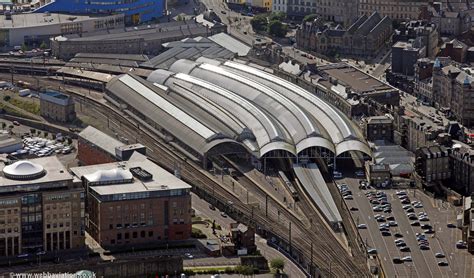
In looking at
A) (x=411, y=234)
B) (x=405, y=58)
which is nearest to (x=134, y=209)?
(x=411, y=234)

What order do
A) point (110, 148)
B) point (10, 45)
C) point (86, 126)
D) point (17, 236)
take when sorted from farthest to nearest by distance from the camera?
point (10, 45), point (86, 126), point (110, 148), point (17, 236)

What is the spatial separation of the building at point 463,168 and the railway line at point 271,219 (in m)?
8.21

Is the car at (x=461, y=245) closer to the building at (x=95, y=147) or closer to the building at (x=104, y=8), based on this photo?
the building at (x=95, y=147)

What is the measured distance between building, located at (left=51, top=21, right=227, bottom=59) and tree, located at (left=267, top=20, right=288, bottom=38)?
3.29 m

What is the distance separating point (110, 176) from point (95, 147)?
8686 mm

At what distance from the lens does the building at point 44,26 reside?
308 feet

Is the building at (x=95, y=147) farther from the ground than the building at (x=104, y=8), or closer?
closer

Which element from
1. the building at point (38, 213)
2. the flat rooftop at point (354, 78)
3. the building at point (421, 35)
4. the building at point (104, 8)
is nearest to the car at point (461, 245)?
the building at point (38, 213)

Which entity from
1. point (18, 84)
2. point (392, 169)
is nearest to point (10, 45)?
point (18, 84)

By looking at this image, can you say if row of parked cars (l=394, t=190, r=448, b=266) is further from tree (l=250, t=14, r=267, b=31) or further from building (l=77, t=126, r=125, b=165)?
tree (l=250, t=14, r=267, b=31)

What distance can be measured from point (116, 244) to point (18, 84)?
2889 cm

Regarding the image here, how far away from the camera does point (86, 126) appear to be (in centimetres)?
7444

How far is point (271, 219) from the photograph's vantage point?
201 feet

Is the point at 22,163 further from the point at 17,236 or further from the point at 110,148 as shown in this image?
the point at 110,148
